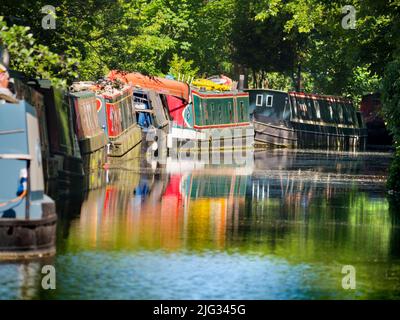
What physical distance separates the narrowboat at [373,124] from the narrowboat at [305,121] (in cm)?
183

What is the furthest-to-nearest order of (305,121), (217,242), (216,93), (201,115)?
1. (305,121)
2. (216,93)
3. (201,115)
4. (217,242)

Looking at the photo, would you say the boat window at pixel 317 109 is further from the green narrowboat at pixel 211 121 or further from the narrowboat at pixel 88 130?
the narrowboat at pixel 88 130

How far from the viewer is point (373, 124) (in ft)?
Result: 227

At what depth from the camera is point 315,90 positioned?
Result: 7981 cm

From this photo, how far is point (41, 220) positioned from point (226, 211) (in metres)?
8.35

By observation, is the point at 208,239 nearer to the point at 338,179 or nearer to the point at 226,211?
the point at 226,211

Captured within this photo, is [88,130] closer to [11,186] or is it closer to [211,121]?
[11,186]

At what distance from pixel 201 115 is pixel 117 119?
11.0 meters

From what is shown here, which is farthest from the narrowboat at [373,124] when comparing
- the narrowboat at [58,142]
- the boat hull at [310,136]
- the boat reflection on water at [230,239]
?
the narrowboat at [58,142]

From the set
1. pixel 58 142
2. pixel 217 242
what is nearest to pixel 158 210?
pixel 217 242

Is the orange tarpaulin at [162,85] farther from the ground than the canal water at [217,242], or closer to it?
farther from the ground

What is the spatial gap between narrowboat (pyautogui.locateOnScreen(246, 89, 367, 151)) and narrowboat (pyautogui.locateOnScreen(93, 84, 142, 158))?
17.2 m

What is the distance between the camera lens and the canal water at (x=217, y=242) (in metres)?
14.2

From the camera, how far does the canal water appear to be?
14188 mm
